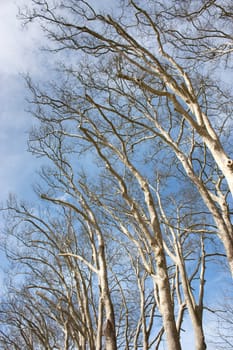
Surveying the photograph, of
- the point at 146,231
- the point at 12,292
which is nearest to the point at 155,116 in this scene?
the point at 146,231

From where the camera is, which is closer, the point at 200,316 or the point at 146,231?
the point at 146,231

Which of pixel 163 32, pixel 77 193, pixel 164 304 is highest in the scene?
pixel 163 32

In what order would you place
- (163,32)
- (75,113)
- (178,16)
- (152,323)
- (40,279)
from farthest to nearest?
(40,279), (152,323), (75,113), (163,32), (178,16)

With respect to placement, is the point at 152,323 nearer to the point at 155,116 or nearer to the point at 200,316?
the point at 200,316

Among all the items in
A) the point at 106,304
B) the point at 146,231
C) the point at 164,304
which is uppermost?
the point at 146,231

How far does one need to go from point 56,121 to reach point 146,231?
319 cm

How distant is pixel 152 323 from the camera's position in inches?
382

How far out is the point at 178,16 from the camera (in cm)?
566

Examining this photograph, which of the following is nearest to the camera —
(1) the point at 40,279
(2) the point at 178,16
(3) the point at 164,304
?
(3) the point at 164,304

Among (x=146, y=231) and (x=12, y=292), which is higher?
(x=12, y=292)

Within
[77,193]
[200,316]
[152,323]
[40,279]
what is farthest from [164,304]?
[40,279]

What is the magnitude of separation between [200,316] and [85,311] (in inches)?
104

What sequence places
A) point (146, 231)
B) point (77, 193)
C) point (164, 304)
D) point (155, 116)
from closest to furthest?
point (164, 304)
point (146, 231)
point (155, 116)
point (77, 193)

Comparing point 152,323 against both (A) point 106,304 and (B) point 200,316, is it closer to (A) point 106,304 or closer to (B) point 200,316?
(B) point 200,316
